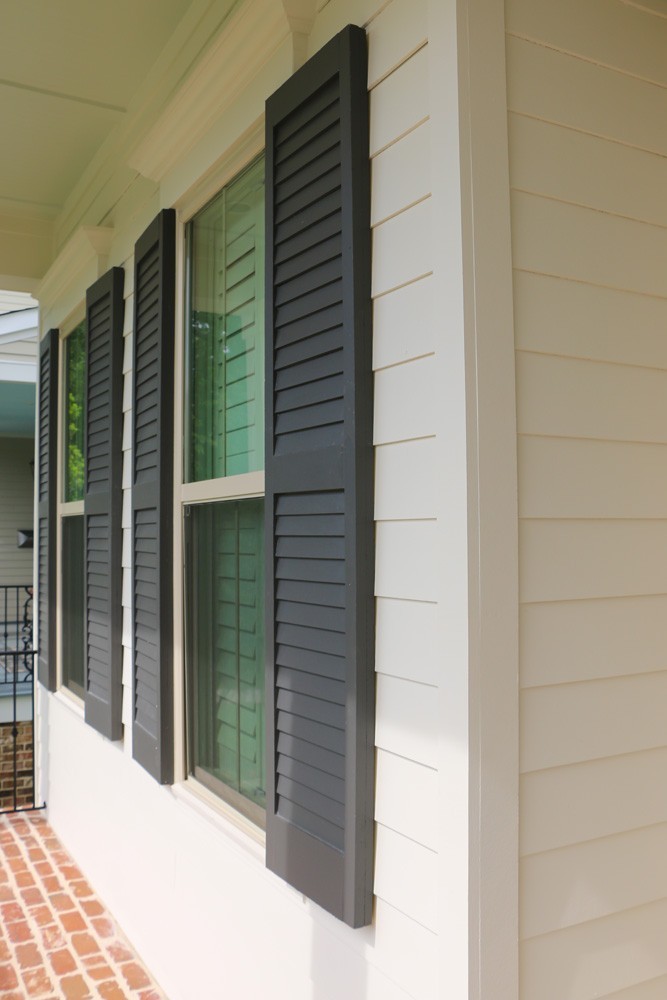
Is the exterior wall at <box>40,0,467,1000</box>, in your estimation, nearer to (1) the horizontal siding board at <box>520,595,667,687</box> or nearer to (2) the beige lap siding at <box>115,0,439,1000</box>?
(2) the beige lap siding at <box>115,0,439,1000</box>

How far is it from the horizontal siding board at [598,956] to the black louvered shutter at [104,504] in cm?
213

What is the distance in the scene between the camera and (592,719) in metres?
1.47

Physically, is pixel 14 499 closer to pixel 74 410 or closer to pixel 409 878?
pixel 74 410

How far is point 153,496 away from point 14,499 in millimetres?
9803

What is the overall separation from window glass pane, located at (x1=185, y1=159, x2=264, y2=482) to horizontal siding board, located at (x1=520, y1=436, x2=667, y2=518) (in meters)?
0.90

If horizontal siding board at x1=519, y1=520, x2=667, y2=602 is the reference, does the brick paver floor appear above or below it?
below

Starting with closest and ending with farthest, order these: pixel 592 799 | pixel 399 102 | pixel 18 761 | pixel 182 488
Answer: pixel 592 799 < pixel 399 102 < pixel 182 488 < pixel 18 761

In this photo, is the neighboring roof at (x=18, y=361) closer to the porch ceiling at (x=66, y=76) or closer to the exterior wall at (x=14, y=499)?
the exterior wall at (x=14, y=499)

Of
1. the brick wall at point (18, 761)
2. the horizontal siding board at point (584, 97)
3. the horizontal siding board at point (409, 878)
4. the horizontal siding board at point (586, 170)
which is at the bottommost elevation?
the brick wall at point (18, 761)

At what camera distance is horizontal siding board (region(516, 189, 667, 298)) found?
1450mm

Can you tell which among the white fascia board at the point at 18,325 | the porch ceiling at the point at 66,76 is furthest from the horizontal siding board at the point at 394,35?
the white fascia board at the point at 18,325

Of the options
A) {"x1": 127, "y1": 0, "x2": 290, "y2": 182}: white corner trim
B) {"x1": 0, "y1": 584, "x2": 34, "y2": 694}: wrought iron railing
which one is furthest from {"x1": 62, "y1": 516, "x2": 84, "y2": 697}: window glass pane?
{"x1": 0, "y1": 584, "x2": 34, "y2": 694}: wrought iron railing

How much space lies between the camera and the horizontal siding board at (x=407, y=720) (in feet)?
4.73

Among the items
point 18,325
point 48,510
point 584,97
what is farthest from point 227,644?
point 18,325
